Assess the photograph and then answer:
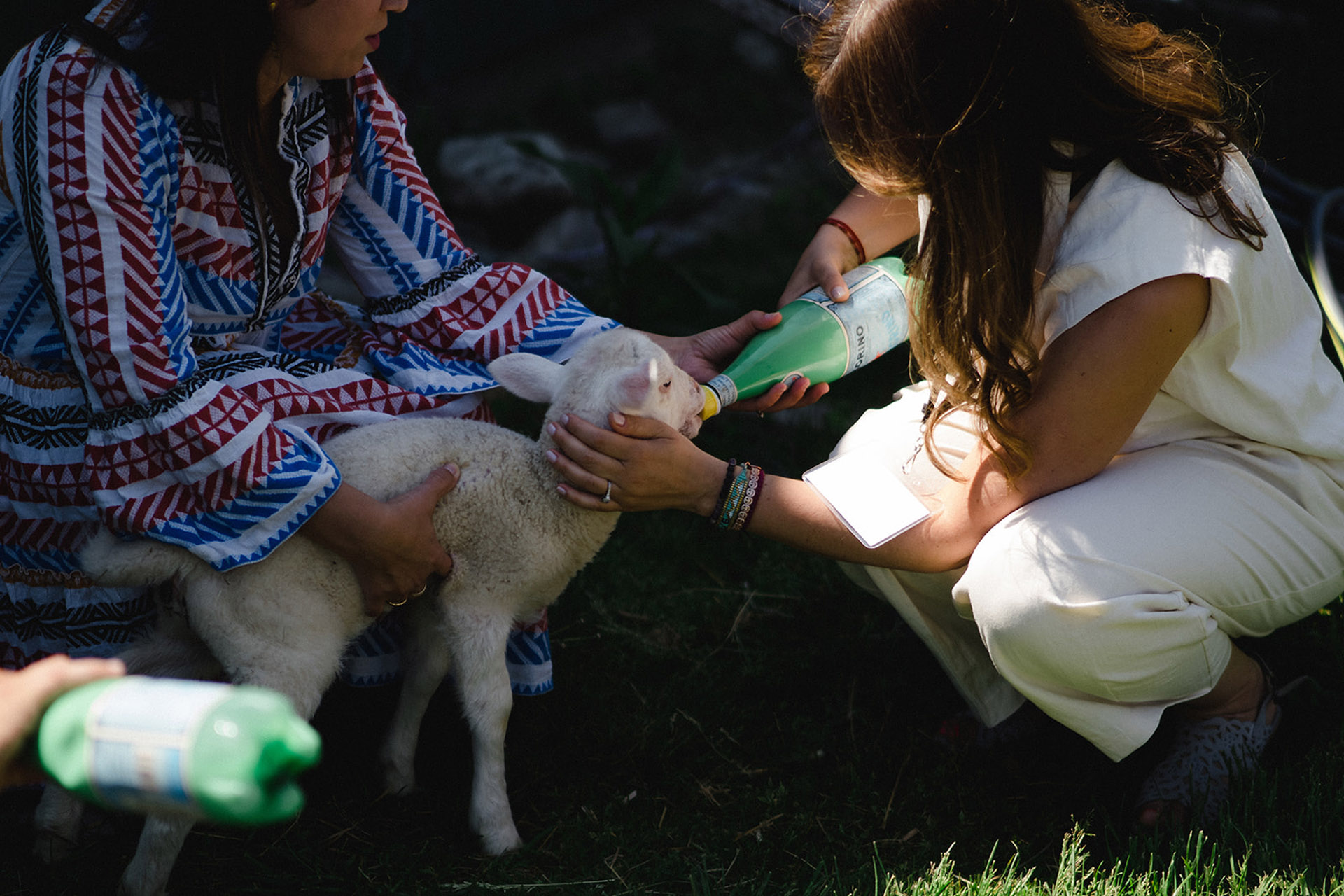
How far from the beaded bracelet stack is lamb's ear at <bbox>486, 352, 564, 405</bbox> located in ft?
1.42

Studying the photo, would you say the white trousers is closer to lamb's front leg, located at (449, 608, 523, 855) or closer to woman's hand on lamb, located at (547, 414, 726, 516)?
woman's hand on lamb, located at (547, 414, 726, 516)

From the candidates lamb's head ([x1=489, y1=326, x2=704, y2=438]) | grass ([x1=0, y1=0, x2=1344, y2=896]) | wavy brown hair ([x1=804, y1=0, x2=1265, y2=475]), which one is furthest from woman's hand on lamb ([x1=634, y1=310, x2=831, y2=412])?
grass ([x1=0, y1=0, x2=1344, y2=896])

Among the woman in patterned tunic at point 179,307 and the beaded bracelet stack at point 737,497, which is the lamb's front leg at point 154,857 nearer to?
the woman in patterned tunic at point 179,307

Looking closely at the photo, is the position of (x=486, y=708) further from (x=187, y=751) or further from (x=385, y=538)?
(x=187, y=751)

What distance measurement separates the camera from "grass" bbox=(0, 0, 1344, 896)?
2057mm

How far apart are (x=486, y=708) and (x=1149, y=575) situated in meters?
1.35

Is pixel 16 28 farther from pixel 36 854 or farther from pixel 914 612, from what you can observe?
pixel 914 612

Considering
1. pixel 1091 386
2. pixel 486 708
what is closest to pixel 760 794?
pixel 486 708

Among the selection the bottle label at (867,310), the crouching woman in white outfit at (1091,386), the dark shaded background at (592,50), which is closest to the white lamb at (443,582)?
the crouching woman in white outfit at (1091,386)

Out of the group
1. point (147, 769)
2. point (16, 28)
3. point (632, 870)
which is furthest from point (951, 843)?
point (16, 28)

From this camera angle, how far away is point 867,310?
2.59m

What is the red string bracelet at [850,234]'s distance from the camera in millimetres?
2699

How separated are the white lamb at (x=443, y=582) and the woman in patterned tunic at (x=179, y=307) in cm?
6

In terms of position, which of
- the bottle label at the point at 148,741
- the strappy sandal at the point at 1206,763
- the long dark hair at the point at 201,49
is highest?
the long dark hair at the point at 201,49
